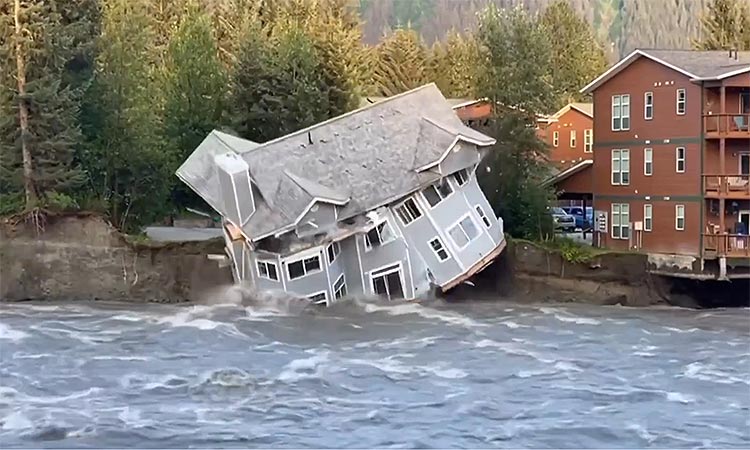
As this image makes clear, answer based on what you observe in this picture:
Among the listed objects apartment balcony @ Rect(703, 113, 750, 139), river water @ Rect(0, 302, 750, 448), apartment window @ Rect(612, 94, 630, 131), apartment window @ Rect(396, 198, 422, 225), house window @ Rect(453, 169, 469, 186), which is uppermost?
apartment window @ Rect(612, 94, 630, 131)

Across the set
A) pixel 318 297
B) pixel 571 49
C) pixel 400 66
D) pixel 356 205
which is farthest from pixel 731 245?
pixel 400 66

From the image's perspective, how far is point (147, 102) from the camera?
59438 mm

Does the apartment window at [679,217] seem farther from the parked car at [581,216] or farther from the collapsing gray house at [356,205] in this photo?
the parked car at [581,216]

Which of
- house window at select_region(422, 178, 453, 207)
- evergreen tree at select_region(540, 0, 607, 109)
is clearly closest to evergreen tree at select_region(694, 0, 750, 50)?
evergreen tree at select_region(540, 0, 607, 109)

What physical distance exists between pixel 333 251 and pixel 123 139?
615 inches

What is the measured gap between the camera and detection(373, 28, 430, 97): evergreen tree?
10044cm

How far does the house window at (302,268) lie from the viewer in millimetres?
47281

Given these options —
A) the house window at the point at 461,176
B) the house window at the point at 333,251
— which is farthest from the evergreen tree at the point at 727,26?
the house window at the point at 333,251

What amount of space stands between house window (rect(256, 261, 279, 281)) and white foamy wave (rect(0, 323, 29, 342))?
10429 millimetres

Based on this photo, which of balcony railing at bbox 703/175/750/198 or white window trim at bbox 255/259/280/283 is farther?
balcony railing at bbox 703/175/750/198

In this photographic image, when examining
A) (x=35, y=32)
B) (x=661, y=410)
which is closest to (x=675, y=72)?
(x=661, y=410)

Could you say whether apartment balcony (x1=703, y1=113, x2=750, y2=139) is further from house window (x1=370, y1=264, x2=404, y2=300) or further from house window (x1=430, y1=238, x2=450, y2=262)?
house window (x1=370, y1=264, x2=404, y2=300)

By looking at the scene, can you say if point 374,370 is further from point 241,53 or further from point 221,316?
point 241,53

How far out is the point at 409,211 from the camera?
49.5 metres
